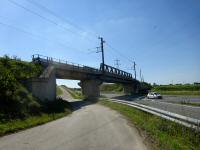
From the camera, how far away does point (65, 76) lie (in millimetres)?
44000

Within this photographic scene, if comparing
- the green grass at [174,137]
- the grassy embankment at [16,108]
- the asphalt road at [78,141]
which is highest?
the grassy embankment at [16,108]

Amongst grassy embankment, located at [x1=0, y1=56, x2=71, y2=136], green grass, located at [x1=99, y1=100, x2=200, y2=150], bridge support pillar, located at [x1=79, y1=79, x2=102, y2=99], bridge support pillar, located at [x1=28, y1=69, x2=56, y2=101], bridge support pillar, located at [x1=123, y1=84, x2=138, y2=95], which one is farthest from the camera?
bridge support pillar, located at [x1=123, y1=84, x2=138, y2=95]

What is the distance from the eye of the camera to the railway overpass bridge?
29.4m

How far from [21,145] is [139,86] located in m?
91.3

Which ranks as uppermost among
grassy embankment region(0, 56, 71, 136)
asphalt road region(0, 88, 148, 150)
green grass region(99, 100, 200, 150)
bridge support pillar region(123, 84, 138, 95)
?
bridge support pillar region(123, 84, 138, 95)

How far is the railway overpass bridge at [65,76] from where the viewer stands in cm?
2936

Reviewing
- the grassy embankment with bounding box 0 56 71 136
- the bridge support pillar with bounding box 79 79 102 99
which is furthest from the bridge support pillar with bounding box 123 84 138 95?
the grassy embankment with bounding box 0 56 71 136

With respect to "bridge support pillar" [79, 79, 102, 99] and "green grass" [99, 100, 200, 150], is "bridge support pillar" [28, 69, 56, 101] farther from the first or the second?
"bridge support pillar" [79, 79, 102, 99]

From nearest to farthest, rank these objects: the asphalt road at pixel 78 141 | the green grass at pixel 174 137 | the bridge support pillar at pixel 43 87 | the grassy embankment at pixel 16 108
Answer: the green grass at pixel 174 137, the asphalt road at pixel 78 141, the grassy embankment at pixel 16 108, the bridge support pillar at pixel 43 87

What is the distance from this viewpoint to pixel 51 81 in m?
33.6

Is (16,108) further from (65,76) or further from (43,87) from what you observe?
(65,76)

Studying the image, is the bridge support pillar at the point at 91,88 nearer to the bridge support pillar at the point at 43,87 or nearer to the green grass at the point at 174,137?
the bridge support pillar at the point at 43,87

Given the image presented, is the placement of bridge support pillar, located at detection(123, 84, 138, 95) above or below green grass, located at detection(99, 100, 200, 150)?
above

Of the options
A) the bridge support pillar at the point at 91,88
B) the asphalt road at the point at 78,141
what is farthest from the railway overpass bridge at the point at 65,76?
the asphalt road at the point at 78,141
